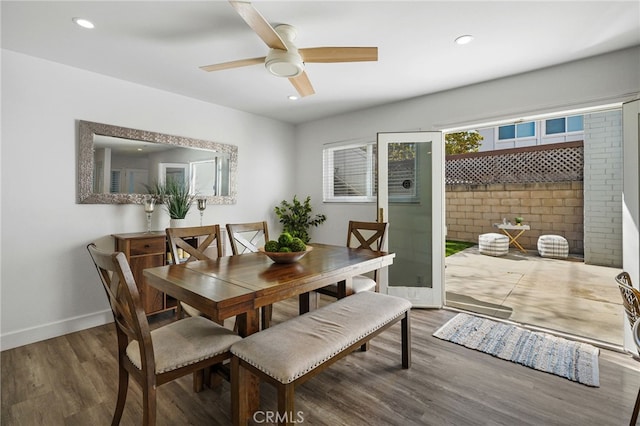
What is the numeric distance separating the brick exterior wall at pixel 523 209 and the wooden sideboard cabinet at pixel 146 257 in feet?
24.1

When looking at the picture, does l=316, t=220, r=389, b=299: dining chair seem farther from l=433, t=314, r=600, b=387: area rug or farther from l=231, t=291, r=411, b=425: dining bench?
l=433, t=314, r=600, b=387: area rug

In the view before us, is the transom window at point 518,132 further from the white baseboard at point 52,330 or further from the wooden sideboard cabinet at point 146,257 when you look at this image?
the white baseboard at point 52,330

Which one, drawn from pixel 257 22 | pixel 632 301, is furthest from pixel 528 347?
pixel 257 22

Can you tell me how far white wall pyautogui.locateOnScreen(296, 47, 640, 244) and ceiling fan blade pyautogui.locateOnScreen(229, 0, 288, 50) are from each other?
2.31 m

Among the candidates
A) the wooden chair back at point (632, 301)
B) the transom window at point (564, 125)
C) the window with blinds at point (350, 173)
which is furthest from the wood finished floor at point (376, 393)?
the transom window at point (564, 125)

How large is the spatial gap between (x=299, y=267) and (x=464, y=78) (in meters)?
2.71

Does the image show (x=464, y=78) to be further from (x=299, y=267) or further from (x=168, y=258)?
(x=168, y=258)

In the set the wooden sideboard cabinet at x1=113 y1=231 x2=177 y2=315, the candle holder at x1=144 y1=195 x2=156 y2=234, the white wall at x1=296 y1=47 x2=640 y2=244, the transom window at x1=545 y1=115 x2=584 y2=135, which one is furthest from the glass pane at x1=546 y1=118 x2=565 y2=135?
the wooden sideboard cabinet at x1=113 y1=231 x2=177 y2=315

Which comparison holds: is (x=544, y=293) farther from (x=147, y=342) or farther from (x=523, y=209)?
(x=147, y=342)

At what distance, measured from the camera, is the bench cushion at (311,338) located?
1.37 metres

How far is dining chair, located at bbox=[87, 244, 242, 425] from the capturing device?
1292mm

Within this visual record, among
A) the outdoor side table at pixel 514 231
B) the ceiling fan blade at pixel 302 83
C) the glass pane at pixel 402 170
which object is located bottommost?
the outdoor side table at pixel 514 231

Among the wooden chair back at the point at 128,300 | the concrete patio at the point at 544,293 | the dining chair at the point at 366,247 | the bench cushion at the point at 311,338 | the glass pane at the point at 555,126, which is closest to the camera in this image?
the wooden chair back at the point at 128,300

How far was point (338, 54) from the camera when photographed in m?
2.09
